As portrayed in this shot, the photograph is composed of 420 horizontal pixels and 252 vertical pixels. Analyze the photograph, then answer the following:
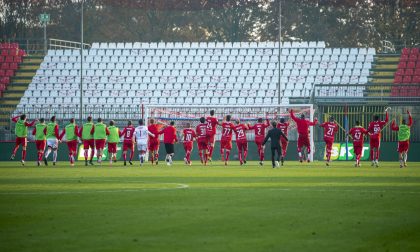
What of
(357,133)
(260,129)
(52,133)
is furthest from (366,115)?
(52,133)

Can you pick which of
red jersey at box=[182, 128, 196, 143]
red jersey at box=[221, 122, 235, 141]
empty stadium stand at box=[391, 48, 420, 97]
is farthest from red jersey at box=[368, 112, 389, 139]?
empty stadium stand at box=[391, 48, 420, 97]

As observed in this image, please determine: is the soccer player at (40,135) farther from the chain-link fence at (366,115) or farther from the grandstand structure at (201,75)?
the grandstand structure at (201,75)

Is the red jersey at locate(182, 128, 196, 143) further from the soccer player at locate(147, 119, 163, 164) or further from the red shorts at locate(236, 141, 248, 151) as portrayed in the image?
the red shorts at locate(236, 141, 248, 151)

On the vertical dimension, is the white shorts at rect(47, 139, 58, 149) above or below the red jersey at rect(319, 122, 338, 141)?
below

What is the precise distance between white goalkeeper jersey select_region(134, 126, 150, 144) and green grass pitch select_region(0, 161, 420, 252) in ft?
58.6

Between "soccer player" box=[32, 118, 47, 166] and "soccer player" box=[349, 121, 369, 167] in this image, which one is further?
"soccer player" box=[32, 118, 47, 166]

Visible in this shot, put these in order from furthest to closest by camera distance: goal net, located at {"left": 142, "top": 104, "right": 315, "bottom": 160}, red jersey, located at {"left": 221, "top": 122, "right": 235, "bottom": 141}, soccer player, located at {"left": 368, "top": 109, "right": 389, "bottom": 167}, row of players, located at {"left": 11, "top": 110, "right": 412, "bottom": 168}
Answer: goal net, located at {"left": 142, "top": 104, "right": 315, "bottom": 160}, red jersey, located at {"left": 221, "top": 122, "right": 235, "bottom": 141}, row of players, located at {"left": 11, "top": 110, "right": 412, "bottom": 168}, soccer player, located at {"left": 368, "top": 109, "right": 389, "bottom": 167}

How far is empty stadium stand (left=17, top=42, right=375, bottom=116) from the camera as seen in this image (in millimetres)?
62406

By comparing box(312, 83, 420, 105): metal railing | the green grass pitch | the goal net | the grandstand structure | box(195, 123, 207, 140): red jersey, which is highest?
the grandstand structure

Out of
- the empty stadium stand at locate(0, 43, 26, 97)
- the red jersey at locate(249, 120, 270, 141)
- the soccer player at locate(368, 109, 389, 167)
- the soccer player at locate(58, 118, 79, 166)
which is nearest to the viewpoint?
the soccer player at locate(368, 109, 389, 167)

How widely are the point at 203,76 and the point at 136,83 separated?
4352 mm

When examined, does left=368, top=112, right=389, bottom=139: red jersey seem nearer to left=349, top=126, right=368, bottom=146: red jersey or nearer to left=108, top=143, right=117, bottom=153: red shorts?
left=349, top=126, right=368, bottom=146: red jersey

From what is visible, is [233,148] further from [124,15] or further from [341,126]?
[124,15]

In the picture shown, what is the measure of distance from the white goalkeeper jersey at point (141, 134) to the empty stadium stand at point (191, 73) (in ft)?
59.6
